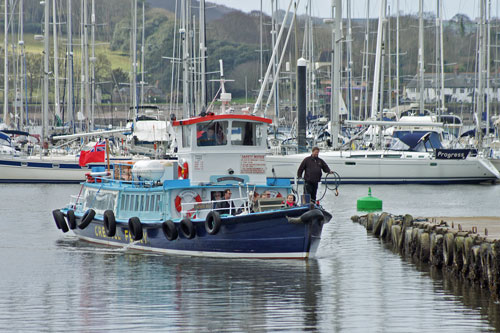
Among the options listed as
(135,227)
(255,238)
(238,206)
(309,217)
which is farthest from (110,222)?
(309,217)

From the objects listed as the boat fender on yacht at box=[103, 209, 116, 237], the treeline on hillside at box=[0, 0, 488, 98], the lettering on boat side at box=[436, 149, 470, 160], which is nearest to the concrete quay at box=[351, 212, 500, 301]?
the boat fender on yacht at box=[103, 209, 116, 237]

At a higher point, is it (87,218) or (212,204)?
(212,204)

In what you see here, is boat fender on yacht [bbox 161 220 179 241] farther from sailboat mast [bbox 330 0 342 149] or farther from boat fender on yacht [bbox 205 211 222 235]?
sailboat mast [bbox 330 0 342 149]

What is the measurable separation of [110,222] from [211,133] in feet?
13.3

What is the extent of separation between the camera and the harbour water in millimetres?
16734

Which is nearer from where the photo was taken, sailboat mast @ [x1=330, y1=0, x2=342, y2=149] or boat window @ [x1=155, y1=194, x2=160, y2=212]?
boat window @ [x1=155, y1=194, x2=160, y2=212]

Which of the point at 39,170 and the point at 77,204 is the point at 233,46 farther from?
the point at 77,204

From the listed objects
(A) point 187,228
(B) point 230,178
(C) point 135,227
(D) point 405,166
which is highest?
(B) point 230,178

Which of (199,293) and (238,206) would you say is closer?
(199,293)

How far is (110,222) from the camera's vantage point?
26453 mm

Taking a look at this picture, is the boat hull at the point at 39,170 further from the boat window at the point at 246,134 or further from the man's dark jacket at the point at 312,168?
the boat window at the point at 246,134

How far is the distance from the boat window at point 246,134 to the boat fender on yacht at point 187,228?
296 centimetres

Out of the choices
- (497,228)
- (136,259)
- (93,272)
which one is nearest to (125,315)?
(93,272)

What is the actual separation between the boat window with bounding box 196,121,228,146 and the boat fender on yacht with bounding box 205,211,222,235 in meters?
2.99
